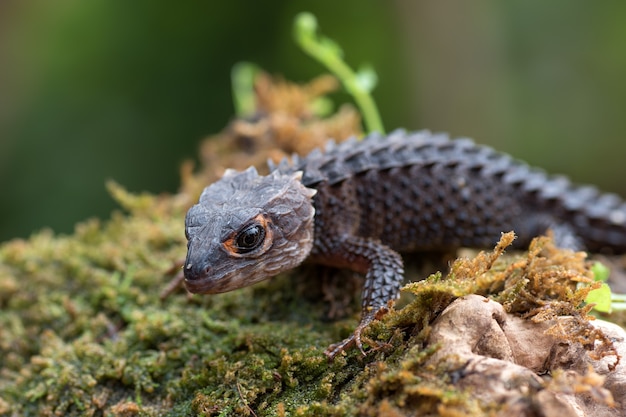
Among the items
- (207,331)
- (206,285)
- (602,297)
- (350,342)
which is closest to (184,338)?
(207,331)

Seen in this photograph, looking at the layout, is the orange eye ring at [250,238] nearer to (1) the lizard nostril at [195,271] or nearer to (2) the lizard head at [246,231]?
(2) the lizard head at [246,231]

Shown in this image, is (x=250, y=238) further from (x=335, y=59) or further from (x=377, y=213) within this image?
(x=335, y=59)

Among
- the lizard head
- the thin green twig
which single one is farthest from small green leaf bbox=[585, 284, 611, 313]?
the thin green twig

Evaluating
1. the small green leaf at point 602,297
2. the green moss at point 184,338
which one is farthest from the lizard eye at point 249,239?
the small green leaf at point 602,297

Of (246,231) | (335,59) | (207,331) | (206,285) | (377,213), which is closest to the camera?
(206,285)

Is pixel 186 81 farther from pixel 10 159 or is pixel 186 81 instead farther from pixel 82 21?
pixel 10 159

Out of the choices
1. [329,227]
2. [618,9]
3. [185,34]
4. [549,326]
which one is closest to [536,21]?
[618,9]

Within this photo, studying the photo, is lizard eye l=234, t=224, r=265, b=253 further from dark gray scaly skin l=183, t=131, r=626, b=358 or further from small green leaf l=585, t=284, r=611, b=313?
small green leaf l=585, t=284, r=611, b=313

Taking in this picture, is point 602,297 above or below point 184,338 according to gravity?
below
